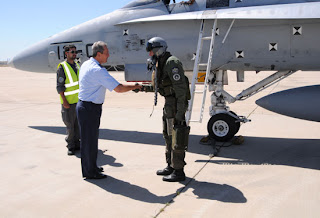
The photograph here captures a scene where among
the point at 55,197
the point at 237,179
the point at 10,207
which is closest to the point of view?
the point at 10,207

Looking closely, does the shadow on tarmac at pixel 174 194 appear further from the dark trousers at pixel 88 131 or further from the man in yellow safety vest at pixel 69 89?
the man in yellow safety vest at pixel 69 89

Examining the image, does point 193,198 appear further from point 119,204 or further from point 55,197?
point 55,197

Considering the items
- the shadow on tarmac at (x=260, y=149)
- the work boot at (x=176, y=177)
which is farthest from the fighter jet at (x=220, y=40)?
the work boot at (x=176, y=177)

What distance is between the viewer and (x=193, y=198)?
4152mm

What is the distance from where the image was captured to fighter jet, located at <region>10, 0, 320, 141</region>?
6176 millimetres

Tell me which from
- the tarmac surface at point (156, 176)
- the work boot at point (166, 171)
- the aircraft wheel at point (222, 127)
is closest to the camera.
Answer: the tarmac surface at point (156, 176)

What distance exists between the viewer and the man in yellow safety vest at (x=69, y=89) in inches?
248

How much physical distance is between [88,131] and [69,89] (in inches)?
76.4

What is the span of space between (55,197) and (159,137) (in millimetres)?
3680

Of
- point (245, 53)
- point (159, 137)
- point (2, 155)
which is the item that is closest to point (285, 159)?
point (245, 53)

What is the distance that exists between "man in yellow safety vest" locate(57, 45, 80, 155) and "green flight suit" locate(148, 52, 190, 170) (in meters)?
2.37

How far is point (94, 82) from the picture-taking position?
4582 millimetres

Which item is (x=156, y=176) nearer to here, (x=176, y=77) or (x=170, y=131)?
(x=170, y=131)

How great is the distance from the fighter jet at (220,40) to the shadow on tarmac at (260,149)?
0.55m
